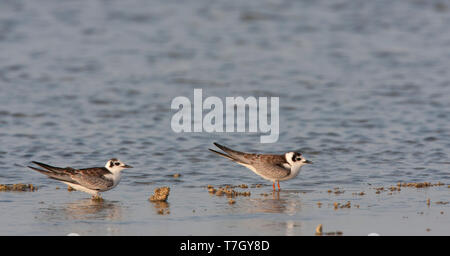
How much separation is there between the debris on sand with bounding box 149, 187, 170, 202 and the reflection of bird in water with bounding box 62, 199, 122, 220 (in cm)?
60

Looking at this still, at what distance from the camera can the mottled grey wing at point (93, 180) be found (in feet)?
45.3

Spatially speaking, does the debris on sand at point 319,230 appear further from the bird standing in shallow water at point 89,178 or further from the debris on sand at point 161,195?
the bird standing in shallow water at point 89,178

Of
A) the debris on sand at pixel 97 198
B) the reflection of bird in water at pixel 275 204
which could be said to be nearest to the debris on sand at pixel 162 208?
the debris on sand at pixel 97 198

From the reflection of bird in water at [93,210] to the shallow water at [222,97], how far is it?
0.04 metres

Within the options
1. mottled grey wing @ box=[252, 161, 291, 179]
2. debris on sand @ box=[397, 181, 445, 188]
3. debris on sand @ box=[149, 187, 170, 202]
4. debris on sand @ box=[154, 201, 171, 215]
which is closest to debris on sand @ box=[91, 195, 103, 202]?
debris on sand @ box=[149, 187, 170, 202]

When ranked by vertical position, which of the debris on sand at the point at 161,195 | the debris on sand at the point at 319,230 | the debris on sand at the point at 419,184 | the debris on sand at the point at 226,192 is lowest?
the debris on sand at the point at 319,230

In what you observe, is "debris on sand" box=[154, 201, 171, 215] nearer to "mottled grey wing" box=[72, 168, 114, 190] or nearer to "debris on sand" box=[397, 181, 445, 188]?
"mottled grey wing" box=[72, 168, 114, 190]

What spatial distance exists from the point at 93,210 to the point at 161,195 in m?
1.15

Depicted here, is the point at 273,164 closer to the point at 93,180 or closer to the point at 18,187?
the point at 93,180

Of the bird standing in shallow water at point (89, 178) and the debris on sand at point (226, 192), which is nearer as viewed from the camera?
the bird standing in shallow water at point (89, 178)

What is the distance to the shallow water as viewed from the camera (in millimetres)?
12461

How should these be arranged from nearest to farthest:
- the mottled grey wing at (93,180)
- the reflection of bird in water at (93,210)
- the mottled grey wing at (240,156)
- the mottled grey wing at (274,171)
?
the reflection of bird in water at (93,210) → the mottled grey wing at (93,180) → the mottled grey wing at (274,171) → the mottled grey wing at (240,156)
